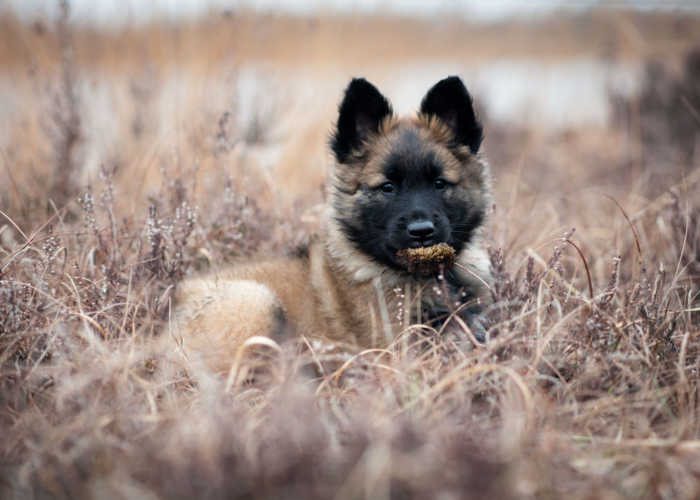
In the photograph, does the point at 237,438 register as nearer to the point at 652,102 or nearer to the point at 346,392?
the point at 346,392

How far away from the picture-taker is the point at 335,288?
9.95 feet

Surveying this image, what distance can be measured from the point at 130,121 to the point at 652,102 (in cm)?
567

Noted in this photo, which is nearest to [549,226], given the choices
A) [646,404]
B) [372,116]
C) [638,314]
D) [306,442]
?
[638,314]

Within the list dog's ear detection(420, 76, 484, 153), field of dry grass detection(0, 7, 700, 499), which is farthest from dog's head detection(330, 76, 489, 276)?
field of dry grass detection(0, 7, 700, 499)

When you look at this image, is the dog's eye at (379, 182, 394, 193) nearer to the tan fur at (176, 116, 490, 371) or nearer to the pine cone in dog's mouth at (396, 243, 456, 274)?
the tan fur at (176, 116, 490, 371)

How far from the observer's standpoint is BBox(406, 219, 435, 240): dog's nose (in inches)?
105

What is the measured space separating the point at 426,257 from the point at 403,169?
0.52 meters

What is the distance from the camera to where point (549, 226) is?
389cm

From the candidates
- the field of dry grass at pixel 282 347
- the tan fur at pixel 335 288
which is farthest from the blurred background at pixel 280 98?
the tan fur at pixel 335 288

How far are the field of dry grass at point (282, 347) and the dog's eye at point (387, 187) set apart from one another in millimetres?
619

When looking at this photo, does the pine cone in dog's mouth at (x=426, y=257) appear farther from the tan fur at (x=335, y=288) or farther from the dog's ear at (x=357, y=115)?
the dog's ear at (x=357, y=115)

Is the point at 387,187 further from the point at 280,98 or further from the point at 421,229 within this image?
the point at 280,98

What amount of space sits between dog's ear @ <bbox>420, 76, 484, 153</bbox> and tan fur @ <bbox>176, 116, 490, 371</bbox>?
6 cm

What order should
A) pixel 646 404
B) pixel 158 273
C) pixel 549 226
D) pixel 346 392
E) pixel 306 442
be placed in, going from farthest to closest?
1. pixel 549 226
2. pixel 158 273
3. pixel 346 392
4. pixel 646 404
5. pixel 306 442
